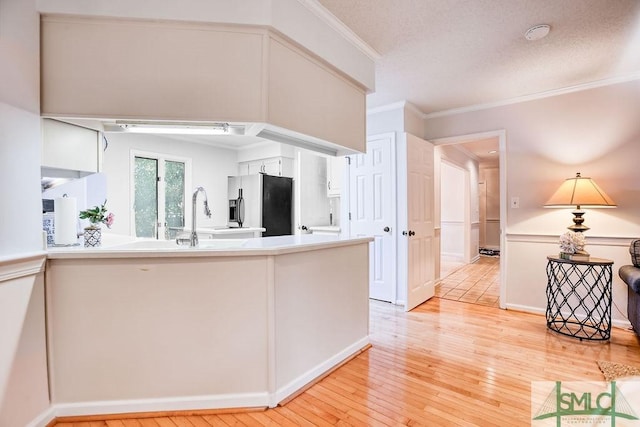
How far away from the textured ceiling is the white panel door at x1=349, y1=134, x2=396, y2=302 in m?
0.70

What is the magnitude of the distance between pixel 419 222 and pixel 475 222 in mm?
4108

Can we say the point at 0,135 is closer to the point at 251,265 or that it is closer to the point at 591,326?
the point at 251,265

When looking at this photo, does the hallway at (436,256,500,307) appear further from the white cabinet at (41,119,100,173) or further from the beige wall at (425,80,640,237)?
the white cabinet at (41,119,100,173)

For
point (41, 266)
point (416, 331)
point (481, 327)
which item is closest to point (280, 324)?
point (41, 266)

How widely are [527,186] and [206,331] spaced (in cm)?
350

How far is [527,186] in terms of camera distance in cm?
337

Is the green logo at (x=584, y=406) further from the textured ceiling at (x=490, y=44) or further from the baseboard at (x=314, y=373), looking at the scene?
the textured ceiling at (x=490, y=44)

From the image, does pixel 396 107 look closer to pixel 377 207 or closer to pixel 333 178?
pixel 377 207

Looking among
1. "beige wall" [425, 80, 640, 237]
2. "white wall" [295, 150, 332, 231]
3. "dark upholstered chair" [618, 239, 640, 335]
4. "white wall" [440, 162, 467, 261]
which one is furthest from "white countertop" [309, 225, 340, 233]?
"white wall" [440, 162, 467, 261]

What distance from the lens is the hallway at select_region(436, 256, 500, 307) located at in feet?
12.8

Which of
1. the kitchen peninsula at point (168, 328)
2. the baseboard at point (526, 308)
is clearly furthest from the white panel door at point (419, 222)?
the kitchen peninsula at point (168, 328)

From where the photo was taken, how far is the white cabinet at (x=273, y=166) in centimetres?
510

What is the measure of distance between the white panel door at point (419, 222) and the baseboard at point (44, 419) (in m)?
2.99

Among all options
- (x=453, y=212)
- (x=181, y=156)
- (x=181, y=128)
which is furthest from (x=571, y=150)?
(x=181, y=156)
